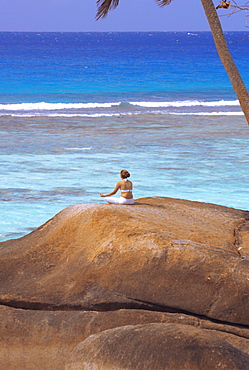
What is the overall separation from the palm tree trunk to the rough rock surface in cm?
330

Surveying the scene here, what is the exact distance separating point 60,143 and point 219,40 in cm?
1429

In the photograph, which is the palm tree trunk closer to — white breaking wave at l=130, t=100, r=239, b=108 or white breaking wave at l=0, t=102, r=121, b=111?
white breaking wave at l=0, t=102, r=121, b=111

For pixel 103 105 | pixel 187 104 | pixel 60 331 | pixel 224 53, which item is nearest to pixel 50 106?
pixel 103 105

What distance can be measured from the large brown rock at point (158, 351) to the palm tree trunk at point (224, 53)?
17.4 feet

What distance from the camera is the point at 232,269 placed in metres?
6.65

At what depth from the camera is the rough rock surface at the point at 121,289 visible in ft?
20.9

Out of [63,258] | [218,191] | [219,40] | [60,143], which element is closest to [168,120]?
[60,143]

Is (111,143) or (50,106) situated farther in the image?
(50,106)

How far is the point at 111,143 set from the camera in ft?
78.6

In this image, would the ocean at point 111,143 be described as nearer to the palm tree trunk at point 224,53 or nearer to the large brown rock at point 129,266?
the large brown rock at point 129,266

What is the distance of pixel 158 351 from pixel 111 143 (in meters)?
18.7

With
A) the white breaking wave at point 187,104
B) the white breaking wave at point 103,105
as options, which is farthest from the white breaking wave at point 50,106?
the white breaking wave at point 187,104

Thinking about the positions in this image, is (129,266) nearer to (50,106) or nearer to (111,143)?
(111,143)

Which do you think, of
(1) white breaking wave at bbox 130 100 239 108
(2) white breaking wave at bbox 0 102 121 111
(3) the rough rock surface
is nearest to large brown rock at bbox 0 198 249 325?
(3) the rough rock surface
